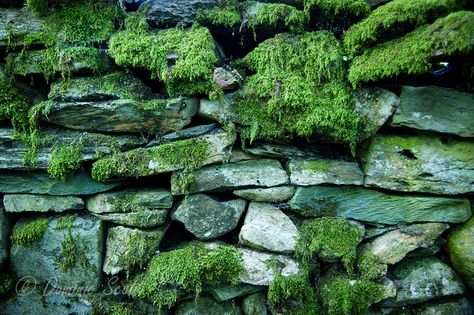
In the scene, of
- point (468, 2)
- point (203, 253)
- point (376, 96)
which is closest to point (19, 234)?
point (203, 253)

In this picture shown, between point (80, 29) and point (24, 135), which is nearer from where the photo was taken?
point (24, 135)

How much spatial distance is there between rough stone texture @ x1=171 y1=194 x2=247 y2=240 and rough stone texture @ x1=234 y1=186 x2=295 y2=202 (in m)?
0.28

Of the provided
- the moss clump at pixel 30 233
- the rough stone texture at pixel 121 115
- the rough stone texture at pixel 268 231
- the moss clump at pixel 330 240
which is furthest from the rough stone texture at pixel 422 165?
the moss clump at pixel 30 233

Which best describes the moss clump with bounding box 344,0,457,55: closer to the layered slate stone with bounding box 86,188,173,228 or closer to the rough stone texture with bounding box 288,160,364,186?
the rough stone texture with bounding box 288,160,364,186

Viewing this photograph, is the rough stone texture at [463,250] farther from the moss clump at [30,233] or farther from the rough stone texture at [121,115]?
the moss clump at [30,233]

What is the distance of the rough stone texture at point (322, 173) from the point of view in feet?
16.0

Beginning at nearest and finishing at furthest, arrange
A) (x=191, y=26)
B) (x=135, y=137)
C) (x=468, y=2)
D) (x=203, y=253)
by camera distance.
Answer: (x=468, y=2), (x=203, y=253), (x=135, y=137), (x=191, y=26)

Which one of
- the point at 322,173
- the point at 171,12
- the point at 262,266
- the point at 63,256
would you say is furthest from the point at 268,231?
the point at 171,12

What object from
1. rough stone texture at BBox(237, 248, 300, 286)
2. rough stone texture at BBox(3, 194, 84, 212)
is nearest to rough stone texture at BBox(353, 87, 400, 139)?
rough stone texture at BBox(237, 248, 300, 286)

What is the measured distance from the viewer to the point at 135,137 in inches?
194

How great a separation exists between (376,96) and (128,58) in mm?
3887

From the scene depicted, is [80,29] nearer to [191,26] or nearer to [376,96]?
[191,26]

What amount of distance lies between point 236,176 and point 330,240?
175cm

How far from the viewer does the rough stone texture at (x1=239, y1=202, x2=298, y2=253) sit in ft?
15.4
